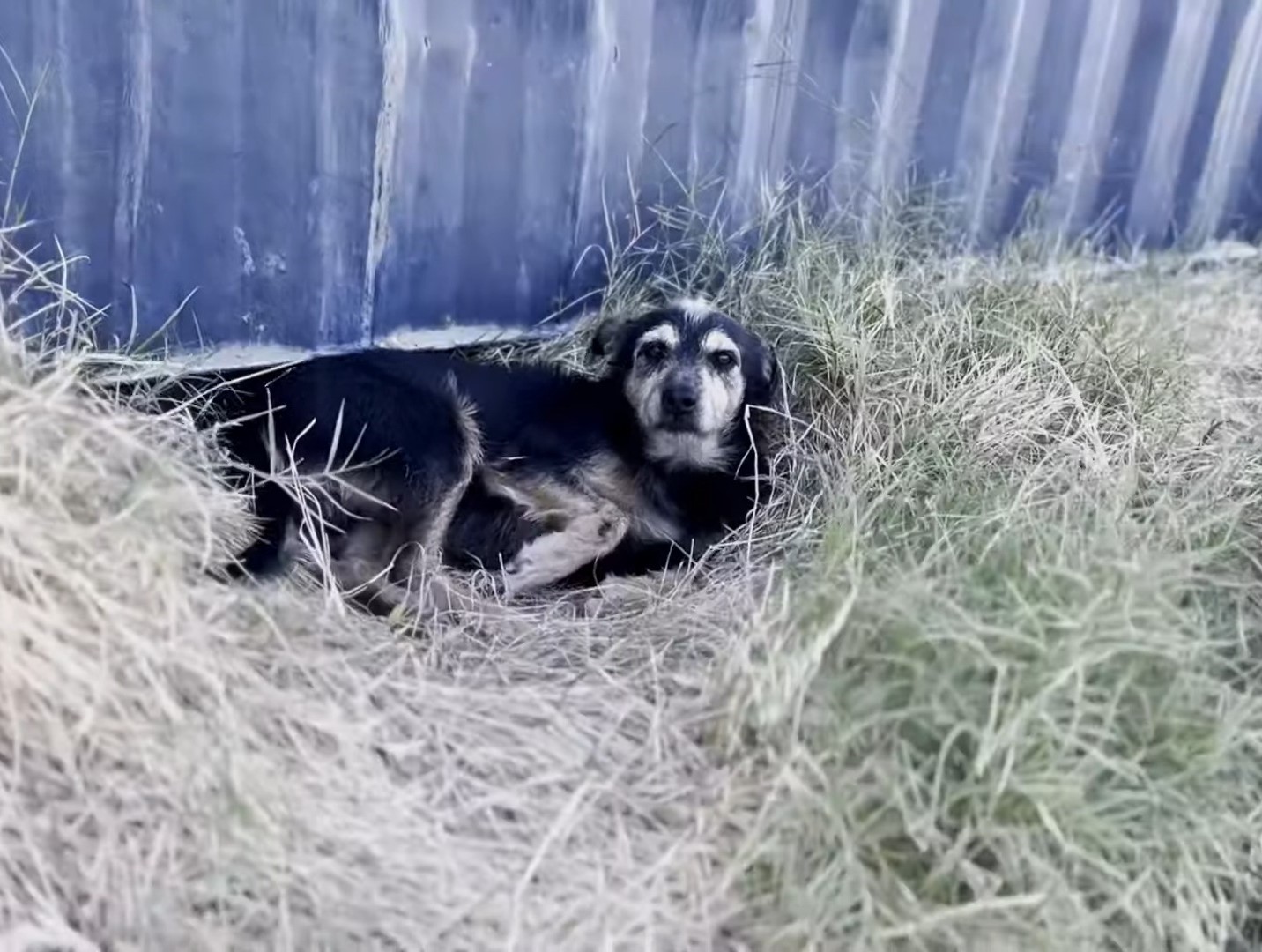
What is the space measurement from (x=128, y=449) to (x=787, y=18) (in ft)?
9.66

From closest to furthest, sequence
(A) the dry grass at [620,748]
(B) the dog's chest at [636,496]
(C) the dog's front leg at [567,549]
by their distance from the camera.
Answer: (A) the dry grass at [620,748] < (C) the dog's front leg at [567,549] < (B) the dog's chest at [636,496]

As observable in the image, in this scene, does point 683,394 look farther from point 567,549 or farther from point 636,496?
point 567,549

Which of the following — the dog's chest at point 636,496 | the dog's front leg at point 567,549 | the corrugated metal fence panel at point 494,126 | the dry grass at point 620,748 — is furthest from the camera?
the dog's chest at point 636,496

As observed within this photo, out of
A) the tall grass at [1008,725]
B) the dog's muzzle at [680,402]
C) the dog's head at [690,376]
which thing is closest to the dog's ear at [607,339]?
the dog's head at [690,376]

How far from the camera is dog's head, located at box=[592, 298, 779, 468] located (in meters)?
4.04

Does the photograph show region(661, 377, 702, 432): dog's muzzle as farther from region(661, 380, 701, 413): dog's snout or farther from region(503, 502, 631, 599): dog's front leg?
region(503, 502, 631, 599): dog's front leg

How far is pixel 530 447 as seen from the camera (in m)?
4.11

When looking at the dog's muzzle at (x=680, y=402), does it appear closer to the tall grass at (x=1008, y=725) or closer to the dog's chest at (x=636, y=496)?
the dog's chest at (x=636, y=496)

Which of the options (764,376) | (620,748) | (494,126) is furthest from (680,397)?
(620,748)

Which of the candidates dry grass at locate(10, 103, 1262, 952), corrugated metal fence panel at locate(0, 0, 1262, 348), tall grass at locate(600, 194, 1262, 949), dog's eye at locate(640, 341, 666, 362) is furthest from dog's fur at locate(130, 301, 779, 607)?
tall grass at locate(600, 194, 1262, 949)

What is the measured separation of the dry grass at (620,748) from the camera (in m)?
2.44

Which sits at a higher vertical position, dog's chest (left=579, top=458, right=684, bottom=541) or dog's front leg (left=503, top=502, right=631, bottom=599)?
dog's chest (left=579, top=458, right=684, bottom=541)

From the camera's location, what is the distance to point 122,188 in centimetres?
371

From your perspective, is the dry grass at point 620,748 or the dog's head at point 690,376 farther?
the dog's head at point 690,376
